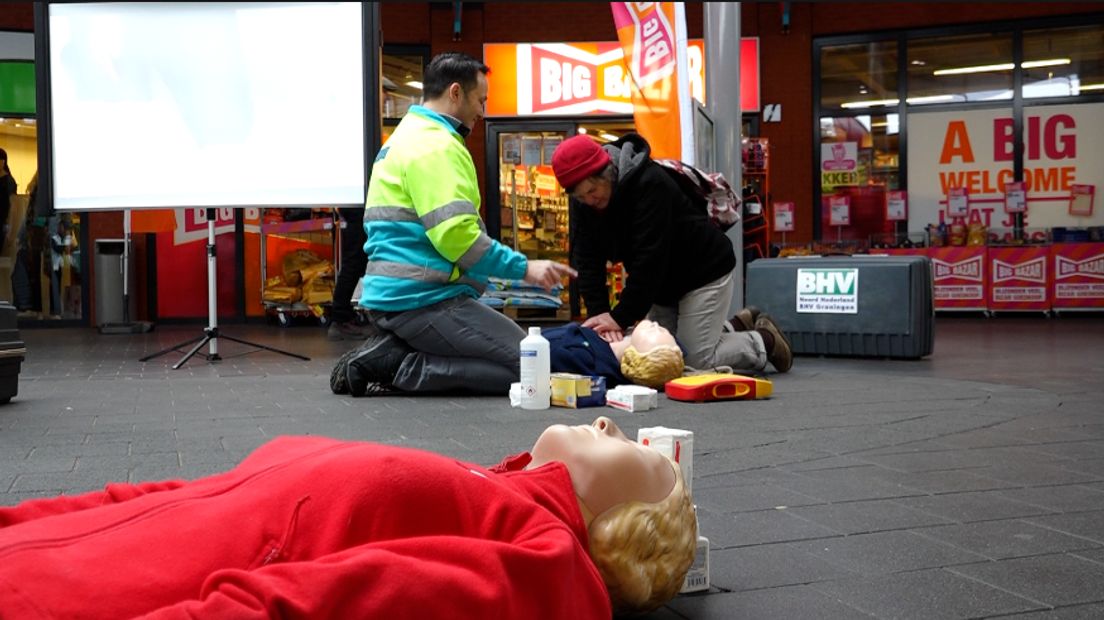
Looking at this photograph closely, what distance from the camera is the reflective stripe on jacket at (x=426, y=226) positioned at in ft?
16.0

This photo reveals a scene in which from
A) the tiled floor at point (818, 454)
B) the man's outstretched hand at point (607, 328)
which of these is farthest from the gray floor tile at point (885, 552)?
the man's outstretched hand at point (607, 328)

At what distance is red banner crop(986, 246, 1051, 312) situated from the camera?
43.7 ft

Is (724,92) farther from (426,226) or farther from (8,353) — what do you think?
(8,353)

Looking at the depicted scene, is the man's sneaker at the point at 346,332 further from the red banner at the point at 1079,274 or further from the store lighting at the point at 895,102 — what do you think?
the red banner at the point at 1079,274

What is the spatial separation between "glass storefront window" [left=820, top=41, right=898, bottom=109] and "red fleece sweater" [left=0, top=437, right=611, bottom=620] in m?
14.0

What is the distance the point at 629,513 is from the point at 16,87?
13.7 m

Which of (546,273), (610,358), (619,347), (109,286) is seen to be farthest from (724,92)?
(109,286)

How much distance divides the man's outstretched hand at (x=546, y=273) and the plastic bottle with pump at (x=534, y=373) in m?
0.22

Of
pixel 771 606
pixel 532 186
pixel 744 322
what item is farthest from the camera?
pixel 532 186

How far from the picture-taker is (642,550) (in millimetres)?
1716

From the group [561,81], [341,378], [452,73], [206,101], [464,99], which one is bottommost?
[341,378]

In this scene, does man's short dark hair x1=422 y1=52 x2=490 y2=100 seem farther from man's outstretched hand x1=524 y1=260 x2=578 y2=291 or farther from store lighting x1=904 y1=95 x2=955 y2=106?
store lighting x1=904 y1=95 x2=955 y2=106

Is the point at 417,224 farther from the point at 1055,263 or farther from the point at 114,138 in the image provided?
the point at 1055,263

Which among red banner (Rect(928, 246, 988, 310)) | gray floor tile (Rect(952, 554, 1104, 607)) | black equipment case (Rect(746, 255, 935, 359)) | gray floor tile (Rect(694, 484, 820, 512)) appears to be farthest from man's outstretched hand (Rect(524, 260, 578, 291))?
red banner (Rect(928, 246, 988, 310))
